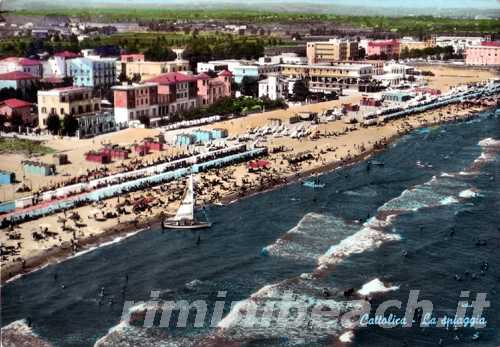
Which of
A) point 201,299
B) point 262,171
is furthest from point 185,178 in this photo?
point 201,299

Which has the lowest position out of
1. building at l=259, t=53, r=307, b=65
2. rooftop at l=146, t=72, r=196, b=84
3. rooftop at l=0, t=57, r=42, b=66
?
rooftop at l=146, t=72, r=196, b=84

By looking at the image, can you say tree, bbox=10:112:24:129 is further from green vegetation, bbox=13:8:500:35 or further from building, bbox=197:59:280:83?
green vegetation, bbox=13:8:500:35

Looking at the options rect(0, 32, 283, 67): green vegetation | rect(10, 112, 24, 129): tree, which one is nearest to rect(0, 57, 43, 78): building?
rect(0, 32, 283, 67): green vegetation

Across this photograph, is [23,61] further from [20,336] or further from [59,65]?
[20,336]

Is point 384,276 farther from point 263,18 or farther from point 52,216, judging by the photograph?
point 263,18

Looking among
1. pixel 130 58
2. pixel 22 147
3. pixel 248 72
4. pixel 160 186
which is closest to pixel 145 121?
pixel 22 147

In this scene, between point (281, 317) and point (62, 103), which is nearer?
point (281, 317)
